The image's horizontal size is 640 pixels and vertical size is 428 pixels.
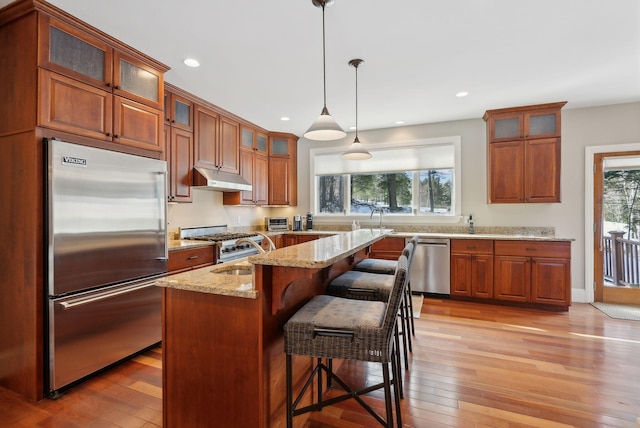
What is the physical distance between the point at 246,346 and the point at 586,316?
13.2 ft

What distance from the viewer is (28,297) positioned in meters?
1.99

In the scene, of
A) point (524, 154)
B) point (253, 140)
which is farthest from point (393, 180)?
point (253, 140)

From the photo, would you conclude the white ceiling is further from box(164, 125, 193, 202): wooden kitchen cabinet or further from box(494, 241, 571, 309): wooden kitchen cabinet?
box(494, 241, 571, 309): wooden kitchen cabinet

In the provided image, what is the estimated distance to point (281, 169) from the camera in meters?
5.32

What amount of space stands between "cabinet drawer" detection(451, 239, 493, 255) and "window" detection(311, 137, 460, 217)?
2.41 feet

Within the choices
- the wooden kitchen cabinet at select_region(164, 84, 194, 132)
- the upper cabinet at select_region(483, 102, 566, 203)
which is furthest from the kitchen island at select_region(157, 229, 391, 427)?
the upper cabinet at select_region(483, 102, 566, 203)

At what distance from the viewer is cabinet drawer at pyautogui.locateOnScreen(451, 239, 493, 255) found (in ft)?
13.0

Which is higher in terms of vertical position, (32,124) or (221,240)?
(32,124)

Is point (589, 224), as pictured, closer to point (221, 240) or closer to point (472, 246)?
point (472, 246)

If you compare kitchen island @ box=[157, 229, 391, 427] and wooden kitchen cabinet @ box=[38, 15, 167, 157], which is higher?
wooden kitchen cabinet @ box=[38, 15, 167, 157]

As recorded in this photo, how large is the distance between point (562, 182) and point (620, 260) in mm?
1219

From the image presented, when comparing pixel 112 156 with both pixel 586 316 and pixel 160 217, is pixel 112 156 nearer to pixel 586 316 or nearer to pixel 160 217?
pixel 160 217

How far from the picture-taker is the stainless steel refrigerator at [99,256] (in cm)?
200

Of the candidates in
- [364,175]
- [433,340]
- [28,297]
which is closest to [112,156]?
[28,297]
